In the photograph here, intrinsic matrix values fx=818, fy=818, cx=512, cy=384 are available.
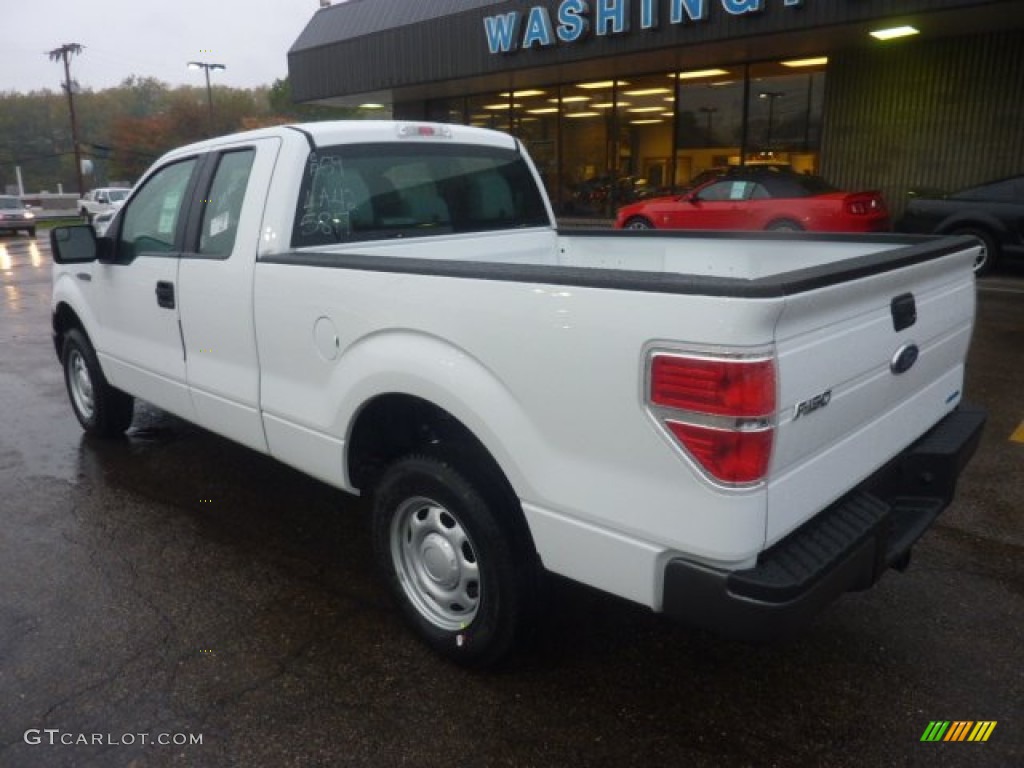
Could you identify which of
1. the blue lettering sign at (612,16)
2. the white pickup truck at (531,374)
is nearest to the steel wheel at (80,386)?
the white pickup truck at (531,374)

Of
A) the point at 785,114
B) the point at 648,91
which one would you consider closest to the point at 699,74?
the point at 648,91

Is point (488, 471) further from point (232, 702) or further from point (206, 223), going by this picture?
point (206, 223)

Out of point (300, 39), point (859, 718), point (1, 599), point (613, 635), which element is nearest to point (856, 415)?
point (859, 718)

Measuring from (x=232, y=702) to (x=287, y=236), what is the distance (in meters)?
1.79

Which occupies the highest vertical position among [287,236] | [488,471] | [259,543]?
[287,236]

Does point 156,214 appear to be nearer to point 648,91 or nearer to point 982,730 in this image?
point 982,730

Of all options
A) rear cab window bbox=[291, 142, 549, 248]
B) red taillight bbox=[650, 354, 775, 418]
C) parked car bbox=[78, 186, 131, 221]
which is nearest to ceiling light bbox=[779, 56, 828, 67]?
rear cab window bbox=[291, 142, 549, 248]

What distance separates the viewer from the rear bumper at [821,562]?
6.66 feet

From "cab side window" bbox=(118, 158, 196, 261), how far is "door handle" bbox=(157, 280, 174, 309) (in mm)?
180

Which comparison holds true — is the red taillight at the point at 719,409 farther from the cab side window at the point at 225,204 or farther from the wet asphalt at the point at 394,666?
the cab side window at the point at 225,204

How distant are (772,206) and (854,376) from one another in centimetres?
1066

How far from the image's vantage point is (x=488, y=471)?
2.68m

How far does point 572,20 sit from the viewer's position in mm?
15406

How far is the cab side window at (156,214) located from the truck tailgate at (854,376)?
3165 mm
